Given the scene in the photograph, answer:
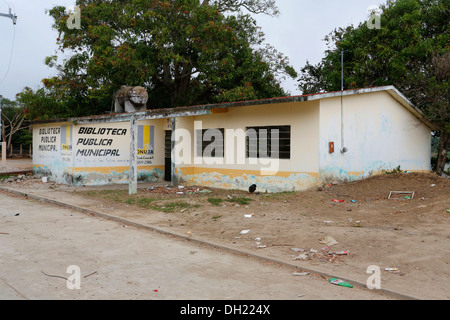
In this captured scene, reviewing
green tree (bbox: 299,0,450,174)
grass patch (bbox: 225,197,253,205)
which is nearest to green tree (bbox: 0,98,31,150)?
green tree (bbox: 299,0,450,174)

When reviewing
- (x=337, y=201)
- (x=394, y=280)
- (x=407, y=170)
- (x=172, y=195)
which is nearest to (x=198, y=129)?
(x=172, y=195)

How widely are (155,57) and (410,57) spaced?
39.4ft

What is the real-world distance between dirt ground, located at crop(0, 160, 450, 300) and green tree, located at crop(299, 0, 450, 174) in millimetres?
4297

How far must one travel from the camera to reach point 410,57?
56.2ft

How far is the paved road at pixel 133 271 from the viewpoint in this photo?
466 cm

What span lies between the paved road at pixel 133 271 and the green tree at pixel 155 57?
1279 centimetres

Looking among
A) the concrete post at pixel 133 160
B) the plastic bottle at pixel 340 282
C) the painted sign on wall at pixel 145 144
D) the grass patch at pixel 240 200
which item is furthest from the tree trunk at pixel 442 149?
the plastic bottle at pixel 340 282

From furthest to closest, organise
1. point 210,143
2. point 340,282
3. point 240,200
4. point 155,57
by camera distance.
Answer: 1. point 155,57
2. point 210,143
3. point 240,200
4. point 340,282

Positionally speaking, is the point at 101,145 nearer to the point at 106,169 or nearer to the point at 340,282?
the point at 106,169

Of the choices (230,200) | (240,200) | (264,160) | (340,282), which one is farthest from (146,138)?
(340,282)

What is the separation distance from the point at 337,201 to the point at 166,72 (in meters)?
14.3

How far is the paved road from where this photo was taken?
4.66 meters

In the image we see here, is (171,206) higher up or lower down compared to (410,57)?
lower down

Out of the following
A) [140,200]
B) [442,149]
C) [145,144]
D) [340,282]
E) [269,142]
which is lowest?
[340,282]
